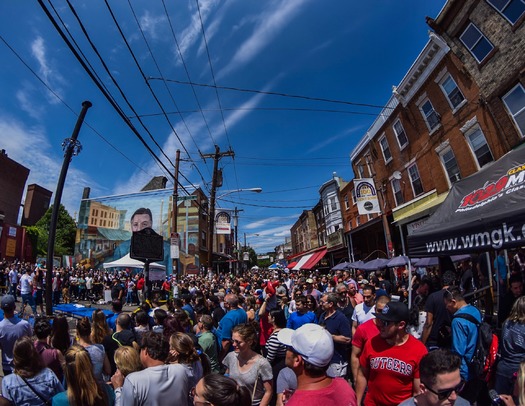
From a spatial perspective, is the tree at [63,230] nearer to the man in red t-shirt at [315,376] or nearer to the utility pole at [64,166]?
the utility pole at [64,166]

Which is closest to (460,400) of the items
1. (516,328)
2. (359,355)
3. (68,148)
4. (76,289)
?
(359,355)

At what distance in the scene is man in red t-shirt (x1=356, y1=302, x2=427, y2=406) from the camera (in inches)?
112

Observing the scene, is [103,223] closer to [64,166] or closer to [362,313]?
[64,166]

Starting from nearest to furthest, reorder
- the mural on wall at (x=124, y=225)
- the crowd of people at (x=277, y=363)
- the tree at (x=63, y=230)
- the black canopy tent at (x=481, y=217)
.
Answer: the crowd of people at (x=277, y=363), the black canopy tent at (x=481, y=217), the mural on wall at (x=124, y=225), the tree at (x=63, y=230)

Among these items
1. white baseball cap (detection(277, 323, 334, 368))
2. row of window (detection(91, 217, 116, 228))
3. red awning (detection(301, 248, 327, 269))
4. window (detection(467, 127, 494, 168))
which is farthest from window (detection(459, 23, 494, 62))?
row of window (detection(91, 217, 116, 228))

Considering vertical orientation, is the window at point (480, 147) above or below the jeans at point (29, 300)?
above

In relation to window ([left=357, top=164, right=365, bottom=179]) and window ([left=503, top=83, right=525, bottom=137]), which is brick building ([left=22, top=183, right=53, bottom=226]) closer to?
window ([left=357, top=164, right=365, bottom=179])

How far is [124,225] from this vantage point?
136ft

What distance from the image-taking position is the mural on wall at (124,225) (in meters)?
Result: 39.1

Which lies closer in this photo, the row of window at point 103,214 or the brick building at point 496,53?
the brick building at point 496,53

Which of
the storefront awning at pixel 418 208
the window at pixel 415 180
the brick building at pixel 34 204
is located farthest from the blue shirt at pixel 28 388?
the brick building at pixel 34 204

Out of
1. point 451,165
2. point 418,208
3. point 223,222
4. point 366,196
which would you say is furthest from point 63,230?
point 451,165

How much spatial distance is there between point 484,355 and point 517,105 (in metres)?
11.2

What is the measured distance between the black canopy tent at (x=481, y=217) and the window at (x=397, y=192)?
1155 centimetres
